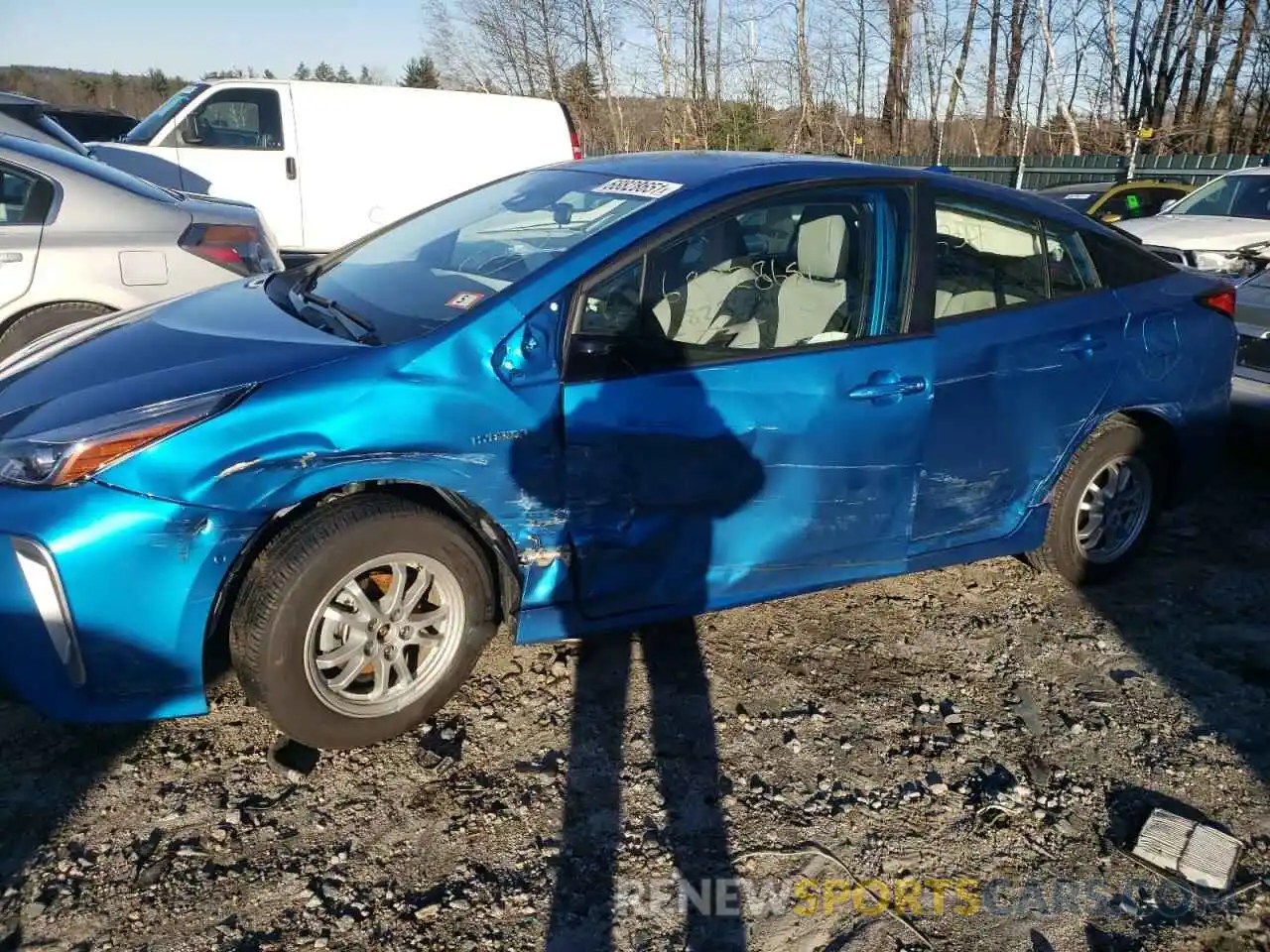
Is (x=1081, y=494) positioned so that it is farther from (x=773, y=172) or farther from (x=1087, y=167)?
(x=1087, y=167)

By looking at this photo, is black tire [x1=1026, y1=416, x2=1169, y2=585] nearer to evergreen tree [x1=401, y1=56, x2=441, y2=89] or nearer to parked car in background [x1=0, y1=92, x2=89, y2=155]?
parked car in background [x1=0, y1=92, x2=89, y2=155]

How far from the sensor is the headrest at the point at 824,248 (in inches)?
129

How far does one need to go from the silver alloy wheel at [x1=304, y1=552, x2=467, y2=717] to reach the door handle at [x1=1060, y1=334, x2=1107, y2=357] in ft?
7.75

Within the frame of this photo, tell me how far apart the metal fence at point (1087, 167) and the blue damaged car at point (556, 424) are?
13027 millimetres

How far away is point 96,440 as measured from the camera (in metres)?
2.41

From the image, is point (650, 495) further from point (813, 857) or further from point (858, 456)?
point (813, 857)

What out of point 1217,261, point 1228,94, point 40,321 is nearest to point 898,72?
point 1228,94

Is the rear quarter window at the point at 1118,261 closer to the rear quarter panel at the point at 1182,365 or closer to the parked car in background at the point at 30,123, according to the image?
the rear quarter panel at the point at 1182,365

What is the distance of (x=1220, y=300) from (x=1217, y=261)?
5.15 meters

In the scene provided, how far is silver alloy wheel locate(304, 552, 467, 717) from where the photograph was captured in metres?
2.65

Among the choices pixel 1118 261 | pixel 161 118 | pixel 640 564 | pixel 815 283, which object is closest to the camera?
pixel 640 564

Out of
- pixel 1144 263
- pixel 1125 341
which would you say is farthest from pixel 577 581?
pixel 1144 263

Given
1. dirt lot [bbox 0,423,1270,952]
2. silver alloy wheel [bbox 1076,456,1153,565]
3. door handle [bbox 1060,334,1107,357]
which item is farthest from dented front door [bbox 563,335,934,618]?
silver alloy wheel [bbox 1076,456,1153,565]

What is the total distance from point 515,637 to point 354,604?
1.60ft
